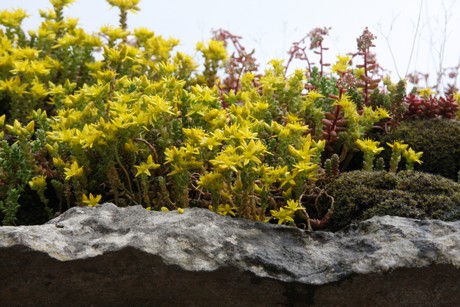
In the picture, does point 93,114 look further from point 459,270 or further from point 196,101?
point 459,270

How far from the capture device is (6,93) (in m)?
5.23

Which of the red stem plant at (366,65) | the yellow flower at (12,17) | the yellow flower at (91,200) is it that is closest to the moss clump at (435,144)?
the red stem plant at (366,65)

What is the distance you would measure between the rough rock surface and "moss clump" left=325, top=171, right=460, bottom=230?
0.81 feet

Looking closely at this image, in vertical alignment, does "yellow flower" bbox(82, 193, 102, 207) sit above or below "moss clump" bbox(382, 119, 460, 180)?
below

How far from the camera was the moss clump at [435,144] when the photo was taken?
4.41 m

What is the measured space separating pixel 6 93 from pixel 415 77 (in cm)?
362

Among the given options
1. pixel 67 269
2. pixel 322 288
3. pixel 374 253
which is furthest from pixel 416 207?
pixel 67 269

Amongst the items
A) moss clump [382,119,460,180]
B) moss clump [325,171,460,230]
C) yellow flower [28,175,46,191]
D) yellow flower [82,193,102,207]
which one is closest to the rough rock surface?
moss clump [325,171,460,230]

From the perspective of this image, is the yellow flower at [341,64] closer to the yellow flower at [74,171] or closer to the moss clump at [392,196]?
the moss clump at [392,196]

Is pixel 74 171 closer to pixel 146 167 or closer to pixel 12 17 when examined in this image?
pixel 146 167

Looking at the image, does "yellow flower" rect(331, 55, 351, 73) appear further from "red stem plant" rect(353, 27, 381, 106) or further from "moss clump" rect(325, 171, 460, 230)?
"moss clump" rect(325, 171, 460, 230)

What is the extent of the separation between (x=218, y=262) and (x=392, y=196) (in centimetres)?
108

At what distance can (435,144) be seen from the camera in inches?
175

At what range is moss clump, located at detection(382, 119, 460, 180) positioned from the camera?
4.41 m
